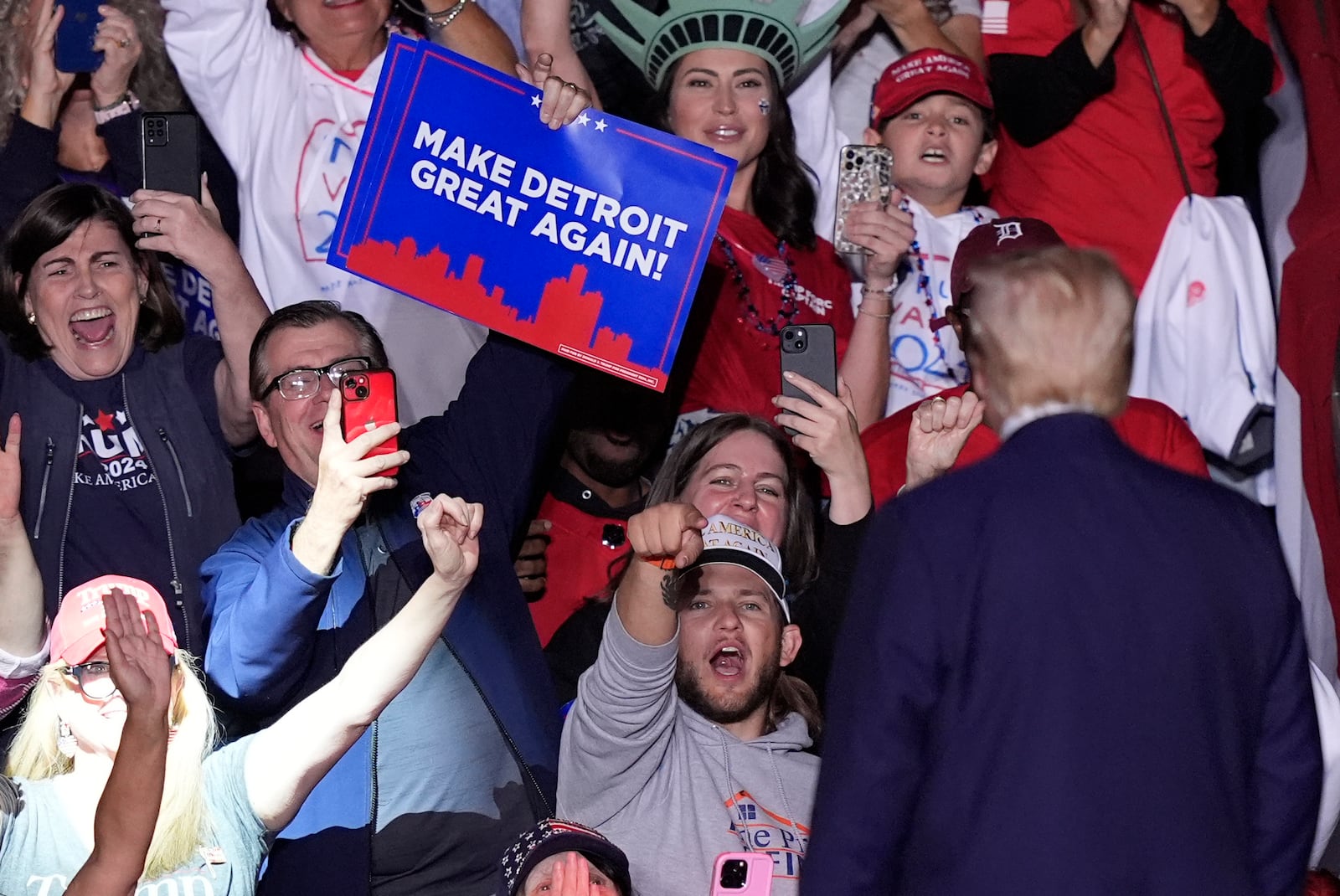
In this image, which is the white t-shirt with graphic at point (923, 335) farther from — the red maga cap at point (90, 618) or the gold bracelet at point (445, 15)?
the red maga cap at point (90, 618)

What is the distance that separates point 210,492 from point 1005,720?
6.03 feet

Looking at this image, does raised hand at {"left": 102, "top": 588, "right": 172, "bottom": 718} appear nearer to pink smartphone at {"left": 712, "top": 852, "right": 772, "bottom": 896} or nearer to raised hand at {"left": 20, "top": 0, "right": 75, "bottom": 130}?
pink smartphone at {"left": 712, "top": 852, "right": 772, "bottom": 896}

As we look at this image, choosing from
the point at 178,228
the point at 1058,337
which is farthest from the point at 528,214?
the point at 1058,337

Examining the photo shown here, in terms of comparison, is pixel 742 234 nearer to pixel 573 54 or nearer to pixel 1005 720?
pixel 573 54

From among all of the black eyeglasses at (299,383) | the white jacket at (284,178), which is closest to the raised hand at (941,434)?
the black eyeglasses at (299,383)

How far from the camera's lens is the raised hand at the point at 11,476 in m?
3.41

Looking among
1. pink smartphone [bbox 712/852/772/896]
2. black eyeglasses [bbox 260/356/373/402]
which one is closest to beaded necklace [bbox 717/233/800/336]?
black eyeglasses [bbox 260/356/373/402]

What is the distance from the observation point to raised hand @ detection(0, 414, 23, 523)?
341 cm

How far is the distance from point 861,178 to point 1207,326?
2.93 feet

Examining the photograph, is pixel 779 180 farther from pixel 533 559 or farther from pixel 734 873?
pixel 734 873

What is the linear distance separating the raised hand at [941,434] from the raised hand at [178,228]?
1.39 meters

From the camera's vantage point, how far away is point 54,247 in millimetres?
3701

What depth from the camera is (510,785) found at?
3387mm

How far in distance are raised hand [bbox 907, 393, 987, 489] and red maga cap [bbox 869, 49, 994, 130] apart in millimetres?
1125
